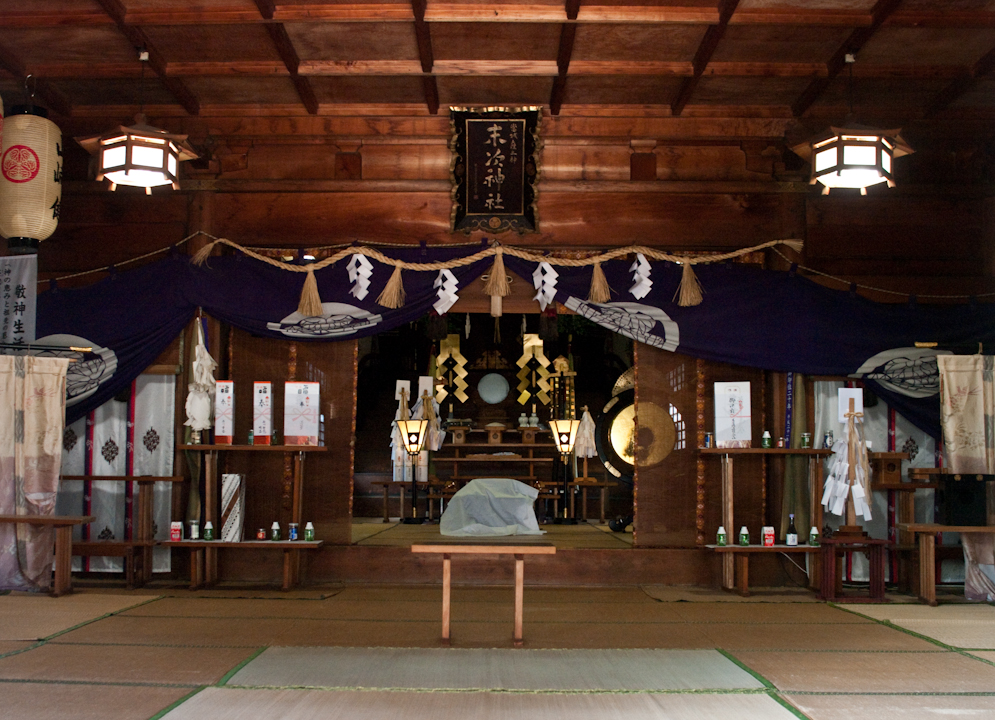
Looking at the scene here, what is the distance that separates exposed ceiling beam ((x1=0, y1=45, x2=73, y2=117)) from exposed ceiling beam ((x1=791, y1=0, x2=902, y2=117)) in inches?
226

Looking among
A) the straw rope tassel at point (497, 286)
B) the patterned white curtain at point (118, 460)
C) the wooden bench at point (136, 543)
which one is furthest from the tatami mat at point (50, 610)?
the straw rope tassel at point (497, 286)

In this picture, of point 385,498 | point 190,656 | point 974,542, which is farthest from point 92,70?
point 974,542

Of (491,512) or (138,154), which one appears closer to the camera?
(491,512)

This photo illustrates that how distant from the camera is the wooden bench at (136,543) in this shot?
21.2 feet

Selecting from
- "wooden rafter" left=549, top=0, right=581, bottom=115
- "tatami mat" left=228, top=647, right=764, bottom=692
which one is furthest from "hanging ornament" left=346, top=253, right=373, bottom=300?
"tatami mat" left=228, top=647, right=764, bottom=692

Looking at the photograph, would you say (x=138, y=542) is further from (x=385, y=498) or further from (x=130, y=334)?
(x=385, y=498)

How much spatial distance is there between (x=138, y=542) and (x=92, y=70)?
11.6ft

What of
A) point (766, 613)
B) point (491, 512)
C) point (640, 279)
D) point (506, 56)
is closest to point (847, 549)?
point (766, 613)

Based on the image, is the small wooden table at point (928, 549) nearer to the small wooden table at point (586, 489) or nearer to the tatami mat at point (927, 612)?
the tatami mat at point (927, 612)

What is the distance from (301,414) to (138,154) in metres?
2.25

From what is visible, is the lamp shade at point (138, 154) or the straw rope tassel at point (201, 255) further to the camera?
the straw rope tassel at point (201, 255)

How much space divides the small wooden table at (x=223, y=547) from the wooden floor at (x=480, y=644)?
0.67ft

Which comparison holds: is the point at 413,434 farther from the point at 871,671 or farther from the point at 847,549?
the point at 871,671

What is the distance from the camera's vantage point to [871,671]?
4.16 meters
